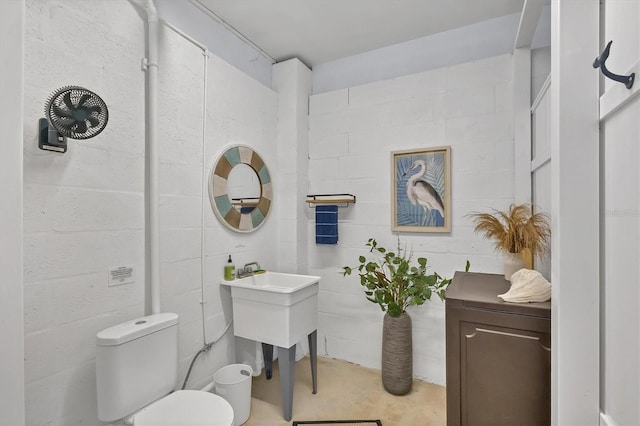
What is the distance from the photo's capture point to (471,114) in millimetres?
2352

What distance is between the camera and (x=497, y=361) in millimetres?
1363

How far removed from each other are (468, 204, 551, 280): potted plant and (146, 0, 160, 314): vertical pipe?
1.87 meters

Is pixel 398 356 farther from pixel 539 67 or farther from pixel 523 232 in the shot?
pixel 539 67

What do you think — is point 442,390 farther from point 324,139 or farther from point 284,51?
point 284,51

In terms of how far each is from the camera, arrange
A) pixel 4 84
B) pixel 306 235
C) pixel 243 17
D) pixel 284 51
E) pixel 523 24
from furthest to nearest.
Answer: pixel 306 235, pixel 284 51, pixel 243 17, pixel 523 24, pixel 4 84

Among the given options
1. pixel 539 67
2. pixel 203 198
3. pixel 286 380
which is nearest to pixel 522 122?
pixel 539 67

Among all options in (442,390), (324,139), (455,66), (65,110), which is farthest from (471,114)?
(65,110)

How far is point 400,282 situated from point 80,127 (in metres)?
2.09

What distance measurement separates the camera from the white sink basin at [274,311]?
79.9 inches

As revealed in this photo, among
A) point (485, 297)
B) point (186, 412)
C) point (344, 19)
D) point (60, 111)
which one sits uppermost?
point (344, 19)

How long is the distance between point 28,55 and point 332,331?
2.68 meters

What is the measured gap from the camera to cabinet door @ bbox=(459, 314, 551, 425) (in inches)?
50.8

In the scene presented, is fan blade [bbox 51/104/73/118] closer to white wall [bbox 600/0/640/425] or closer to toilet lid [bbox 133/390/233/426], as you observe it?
toilet lid [bbox 133/390/233/426]

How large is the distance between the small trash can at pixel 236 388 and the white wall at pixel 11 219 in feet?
4.19
